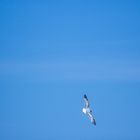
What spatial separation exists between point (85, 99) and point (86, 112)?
1.57m

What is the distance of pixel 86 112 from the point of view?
166000 mm

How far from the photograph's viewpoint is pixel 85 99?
16475cm
